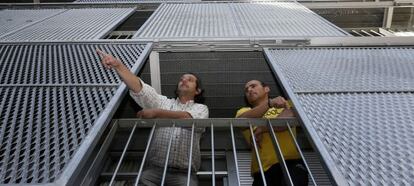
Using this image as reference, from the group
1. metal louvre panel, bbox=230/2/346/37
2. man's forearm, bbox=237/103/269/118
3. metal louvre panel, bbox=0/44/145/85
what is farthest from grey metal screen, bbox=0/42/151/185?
metal louvre panel, bbox=230/2/346/37

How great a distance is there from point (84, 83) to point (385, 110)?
159 cm

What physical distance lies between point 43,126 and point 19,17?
2966 millimetres

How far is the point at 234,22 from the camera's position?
3.36m

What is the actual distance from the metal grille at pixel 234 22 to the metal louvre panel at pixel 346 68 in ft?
0.98

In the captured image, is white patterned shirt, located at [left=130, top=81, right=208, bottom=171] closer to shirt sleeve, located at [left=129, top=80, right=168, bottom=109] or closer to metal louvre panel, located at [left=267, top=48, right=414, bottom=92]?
shirt sleeve, located at [left=129, top=80, right=168, bottom=109]

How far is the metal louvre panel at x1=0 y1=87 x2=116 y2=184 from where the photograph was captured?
1.23 m

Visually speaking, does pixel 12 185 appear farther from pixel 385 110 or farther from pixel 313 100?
pixel 385 110

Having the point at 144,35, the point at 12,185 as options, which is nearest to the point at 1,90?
the point at 12,185

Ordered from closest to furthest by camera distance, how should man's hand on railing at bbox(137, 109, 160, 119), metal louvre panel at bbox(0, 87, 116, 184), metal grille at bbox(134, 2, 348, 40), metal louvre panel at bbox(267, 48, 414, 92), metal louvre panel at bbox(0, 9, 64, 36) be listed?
metal louvre panel at bbox(0, 87, 116, 184), metal louvre panel at bbox(267, 48, 414, 92), man's hand on railing at bbox(137, 109, 160, 119), metal grille at bbox(134, 2, 348, 40), metal louvre panel at bbox(0, 9, 64, 36)

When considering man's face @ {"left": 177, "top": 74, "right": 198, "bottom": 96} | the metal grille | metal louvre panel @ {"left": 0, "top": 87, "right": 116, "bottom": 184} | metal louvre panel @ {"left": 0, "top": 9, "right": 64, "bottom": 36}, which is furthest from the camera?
metal louvre panel @ {"left": 0, "top": 9, "right": 64, "bottom": 36}

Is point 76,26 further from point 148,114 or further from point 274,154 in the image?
point 274,154

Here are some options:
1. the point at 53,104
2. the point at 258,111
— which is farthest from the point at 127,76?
the point at 258,111

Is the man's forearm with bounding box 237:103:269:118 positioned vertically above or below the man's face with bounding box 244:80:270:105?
below

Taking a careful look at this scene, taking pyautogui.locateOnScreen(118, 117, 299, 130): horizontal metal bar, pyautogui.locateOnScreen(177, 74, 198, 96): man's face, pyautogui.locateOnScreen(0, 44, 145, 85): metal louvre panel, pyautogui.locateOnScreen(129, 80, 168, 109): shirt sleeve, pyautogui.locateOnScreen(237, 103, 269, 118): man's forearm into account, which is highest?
pyautogui.locateOnScreen(0, 44, 145, 85): metal louvre panel
